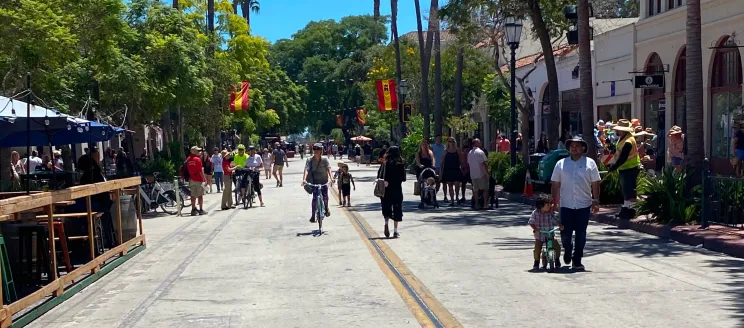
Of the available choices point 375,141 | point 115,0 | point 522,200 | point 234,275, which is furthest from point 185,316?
point 375,141

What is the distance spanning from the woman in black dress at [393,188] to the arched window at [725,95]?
1459 cm

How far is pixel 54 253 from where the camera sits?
1128cm

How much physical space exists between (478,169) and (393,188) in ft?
18.3

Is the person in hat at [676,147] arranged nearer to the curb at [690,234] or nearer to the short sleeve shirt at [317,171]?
the curb at [690,234]

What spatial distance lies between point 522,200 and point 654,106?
12.0 m

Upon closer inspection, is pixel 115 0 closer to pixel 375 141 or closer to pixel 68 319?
pixel 68 319

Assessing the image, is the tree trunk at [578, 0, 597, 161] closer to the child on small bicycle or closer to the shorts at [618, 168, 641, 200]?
the shorts at [618, 168, 641, 200]

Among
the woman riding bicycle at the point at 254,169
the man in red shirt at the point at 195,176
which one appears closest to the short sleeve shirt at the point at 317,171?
the man in red shirt at the point at 195,176

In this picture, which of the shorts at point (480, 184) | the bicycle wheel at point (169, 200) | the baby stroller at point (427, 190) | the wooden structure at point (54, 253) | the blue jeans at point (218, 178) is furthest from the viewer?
the blue jeans at point (218, 178)

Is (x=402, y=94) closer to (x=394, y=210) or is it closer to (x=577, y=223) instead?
(x=394, y=210)

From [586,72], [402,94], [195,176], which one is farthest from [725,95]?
[402,94]

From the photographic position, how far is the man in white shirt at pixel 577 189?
1200cm

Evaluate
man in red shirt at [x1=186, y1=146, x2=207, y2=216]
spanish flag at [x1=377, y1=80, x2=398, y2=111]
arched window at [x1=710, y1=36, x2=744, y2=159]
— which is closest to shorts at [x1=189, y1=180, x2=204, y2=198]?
man in red shirt at [x1=186, y1=146, x2=207, y2=216]

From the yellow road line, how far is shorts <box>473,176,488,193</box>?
569cm
